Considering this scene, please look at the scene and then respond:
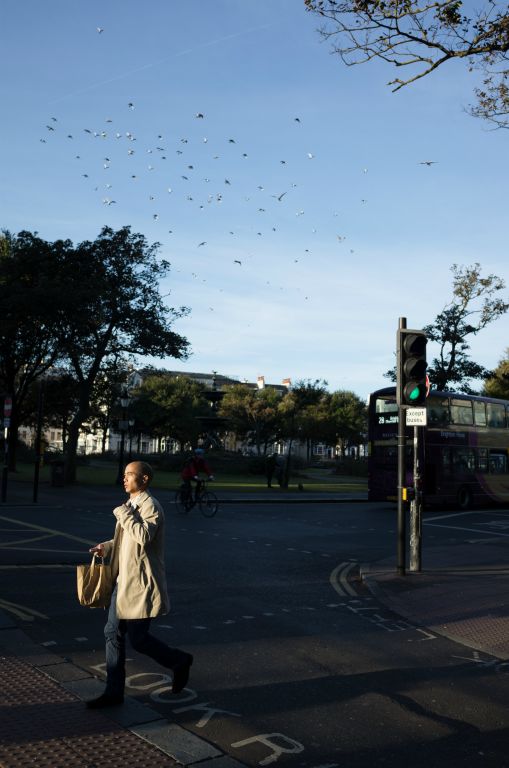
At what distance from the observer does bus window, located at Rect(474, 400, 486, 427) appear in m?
27.6

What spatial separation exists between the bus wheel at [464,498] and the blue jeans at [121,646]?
77.3 feet

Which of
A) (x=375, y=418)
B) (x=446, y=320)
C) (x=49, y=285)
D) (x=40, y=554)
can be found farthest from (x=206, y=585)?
(x=446, y=320)

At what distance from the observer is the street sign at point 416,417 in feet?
35.2

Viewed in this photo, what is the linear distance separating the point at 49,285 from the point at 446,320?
2410cm

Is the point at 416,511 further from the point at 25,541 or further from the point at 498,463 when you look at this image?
the point at 498,463

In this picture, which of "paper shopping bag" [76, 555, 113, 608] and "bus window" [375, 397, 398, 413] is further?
"bus window" [375, 397, 398, 413]

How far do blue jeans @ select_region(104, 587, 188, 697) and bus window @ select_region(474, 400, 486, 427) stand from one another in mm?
24058

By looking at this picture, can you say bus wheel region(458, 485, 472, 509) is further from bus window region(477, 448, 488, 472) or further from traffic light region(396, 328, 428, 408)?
traffic light region(396, 328, 428, 408)

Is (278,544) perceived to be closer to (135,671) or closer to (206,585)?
(206,585)

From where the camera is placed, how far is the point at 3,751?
4137mm

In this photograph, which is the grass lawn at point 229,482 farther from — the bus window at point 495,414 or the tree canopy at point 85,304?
the bus window at point 495,414

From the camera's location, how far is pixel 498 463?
2884cm

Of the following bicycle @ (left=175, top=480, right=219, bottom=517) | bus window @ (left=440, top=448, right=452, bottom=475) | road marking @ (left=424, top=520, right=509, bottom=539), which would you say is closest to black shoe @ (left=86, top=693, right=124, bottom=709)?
road marking @ (left=424, top=520, right=509, bottom=539)

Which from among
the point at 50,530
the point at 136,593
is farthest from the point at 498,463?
the point at 136,593
